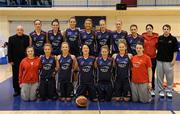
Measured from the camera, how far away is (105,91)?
287 inches

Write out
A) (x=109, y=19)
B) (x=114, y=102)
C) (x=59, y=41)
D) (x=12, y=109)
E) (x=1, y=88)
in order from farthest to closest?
(x=109, y=19)
(x=1, y=88)
(x=59, y=41)
(x=114, y=102)
(x=12, y=109)

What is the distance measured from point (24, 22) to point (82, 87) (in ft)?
35.7

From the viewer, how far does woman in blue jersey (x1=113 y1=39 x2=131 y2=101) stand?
24.0 feet

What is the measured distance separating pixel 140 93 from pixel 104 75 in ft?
2.86

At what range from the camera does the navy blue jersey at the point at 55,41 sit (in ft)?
25.4

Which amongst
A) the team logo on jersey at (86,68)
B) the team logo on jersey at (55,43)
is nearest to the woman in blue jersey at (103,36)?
the team logo on jersey at (86,68)

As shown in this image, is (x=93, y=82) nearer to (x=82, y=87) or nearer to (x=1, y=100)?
(x=82, y=87)

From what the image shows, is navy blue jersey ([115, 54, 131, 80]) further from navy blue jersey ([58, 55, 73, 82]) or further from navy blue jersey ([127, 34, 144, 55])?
navy blue jersey ([58, 55, 73, 82])

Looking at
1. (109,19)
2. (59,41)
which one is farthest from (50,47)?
(109,19)

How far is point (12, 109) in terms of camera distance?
6609 mm

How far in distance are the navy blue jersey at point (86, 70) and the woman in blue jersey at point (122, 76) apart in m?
0.54

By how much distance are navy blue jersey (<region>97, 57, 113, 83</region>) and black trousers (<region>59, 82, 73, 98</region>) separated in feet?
2.18

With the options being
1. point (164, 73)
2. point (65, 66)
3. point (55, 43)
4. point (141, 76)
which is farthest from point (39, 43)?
point (164, 73)

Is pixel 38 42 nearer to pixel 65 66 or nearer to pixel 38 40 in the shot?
pixel 38 40
